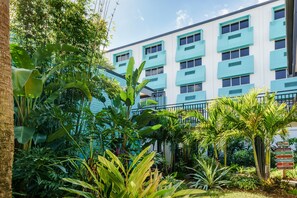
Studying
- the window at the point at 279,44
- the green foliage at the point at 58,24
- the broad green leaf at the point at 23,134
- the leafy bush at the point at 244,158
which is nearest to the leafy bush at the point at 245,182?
the leafy bush at the point at 244,158

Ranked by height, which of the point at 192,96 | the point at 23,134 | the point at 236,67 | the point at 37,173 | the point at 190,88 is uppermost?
the point at 236,67

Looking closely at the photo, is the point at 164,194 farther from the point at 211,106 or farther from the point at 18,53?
the point at 211,106

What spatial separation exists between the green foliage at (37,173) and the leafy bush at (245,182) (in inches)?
199

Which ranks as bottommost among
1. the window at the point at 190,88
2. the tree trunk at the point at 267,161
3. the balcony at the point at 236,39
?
the tree trunk at the point at 267,161

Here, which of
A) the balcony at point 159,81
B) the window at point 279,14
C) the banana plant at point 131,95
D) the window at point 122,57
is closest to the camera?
the banana plant at point 131,95

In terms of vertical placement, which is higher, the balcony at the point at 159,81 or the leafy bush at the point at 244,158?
the balcony at the point at 159,81

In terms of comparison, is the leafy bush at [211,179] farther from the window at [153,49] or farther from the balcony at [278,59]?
the window at [153,49]

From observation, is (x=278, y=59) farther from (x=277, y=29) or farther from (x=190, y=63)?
(x=190, y=63)

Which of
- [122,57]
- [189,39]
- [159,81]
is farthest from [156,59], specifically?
[122,57]

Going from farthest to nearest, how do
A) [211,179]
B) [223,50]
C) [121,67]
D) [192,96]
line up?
[121,67], [192,96], [223,50], [211,179]

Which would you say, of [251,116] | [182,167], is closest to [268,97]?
[251,116]

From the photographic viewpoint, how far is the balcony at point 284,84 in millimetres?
16859

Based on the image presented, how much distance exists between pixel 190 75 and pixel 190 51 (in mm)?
2143

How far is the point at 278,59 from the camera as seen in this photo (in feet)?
57.3
